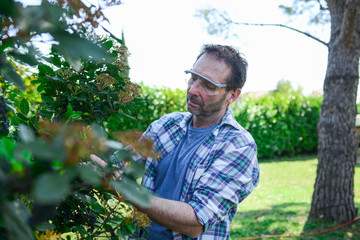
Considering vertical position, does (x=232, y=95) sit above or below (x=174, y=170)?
above

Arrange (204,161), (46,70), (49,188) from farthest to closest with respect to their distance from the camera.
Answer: (204,161) → (46,70) → (49,188)

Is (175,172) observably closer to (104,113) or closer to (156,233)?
(156,233)

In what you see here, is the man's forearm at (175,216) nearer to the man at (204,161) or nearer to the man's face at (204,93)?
the man at (204,161)

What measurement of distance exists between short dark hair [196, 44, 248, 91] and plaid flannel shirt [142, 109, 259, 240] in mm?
281

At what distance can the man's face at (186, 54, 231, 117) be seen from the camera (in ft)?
7.00

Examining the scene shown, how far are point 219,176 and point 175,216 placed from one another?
327mm

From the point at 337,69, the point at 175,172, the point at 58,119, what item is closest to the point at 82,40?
the point at 58,119

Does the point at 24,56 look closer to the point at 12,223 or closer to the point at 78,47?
the point at 78,47

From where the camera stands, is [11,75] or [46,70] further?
[46,70]

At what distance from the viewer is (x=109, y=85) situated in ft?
4.64

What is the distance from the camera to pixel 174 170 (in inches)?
80.1

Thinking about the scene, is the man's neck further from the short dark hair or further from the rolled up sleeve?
the rolled up sleeve

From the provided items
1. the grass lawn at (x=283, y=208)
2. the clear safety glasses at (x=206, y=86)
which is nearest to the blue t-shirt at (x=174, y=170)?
the clear safety glasses at (x=206, y=86)

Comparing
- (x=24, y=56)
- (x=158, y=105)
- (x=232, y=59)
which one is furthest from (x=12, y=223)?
(x=158, y=105)
